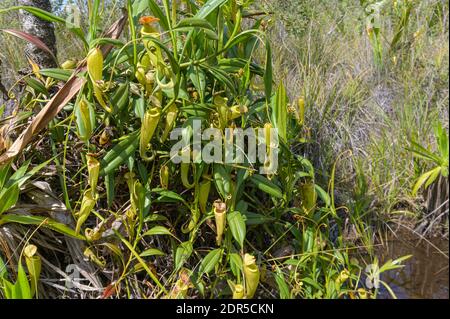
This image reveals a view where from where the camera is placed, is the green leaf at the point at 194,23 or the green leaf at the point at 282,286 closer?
the green leaf at the point at 194,23

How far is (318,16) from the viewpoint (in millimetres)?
2639

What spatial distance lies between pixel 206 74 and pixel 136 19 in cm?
23

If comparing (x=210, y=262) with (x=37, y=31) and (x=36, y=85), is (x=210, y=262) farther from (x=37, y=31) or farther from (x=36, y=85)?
(x=37, y=31)

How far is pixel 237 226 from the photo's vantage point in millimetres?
1105

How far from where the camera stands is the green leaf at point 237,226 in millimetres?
1083

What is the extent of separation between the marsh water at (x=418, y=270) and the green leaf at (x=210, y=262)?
1.64 feet

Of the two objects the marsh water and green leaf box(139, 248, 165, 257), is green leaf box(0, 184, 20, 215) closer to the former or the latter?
green leaf box(139, 248, 165, 257)

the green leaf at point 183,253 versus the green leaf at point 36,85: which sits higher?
the green leaf at point 36,85

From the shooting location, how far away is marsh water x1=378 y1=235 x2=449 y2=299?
1324 millimetres

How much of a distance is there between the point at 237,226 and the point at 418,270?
644 millimetres

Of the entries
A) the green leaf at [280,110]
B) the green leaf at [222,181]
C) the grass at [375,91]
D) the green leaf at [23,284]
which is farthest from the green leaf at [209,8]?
the grass at [375,91]

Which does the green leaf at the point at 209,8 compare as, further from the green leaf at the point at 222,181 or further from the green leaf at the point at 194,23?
the green leaf at the point at 222,181

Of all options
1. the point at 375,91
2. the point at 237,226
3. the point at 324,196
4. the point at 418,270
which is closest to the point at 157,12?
the point at 237,226
